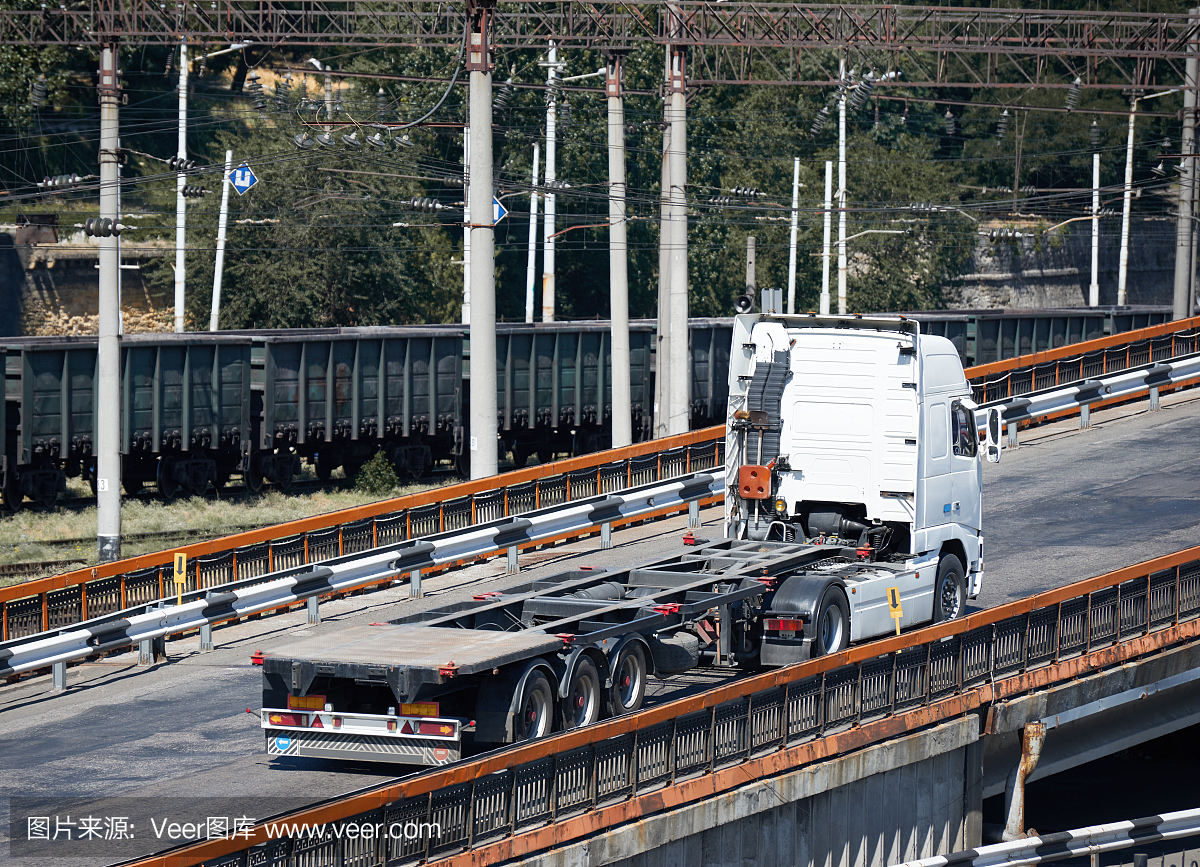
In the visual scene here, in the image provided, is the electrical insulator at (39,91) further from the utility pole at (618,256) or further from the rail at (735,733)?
the rail at (735,733)

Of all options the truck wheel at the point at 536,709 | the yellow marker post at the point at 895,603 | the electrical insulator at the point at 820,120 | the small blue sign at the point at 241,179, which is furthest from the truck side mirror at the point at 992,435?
the electrical insulator at the point at 820,120

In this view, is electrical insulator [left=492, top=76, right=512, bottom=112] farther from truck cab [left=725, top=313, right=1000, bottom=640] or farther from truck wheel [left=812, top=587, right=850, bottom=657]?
truck wheel [left=812, top=587, right=850, bottom=657]

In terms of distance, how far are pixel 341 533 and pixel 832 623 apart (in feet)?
22.8

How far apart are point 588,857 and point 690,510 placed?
12.7 m

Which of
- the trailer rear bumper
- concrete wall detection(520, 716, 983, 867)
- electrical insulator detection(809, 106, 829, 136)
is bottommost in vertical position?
concrete wall detection(520, 716, 983, 867)

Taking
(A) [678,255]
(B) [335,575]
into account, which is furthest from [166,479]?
(B) [335,575]

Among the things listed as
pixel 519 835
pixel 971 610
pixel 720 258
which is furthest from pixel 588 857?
pixel 720 258

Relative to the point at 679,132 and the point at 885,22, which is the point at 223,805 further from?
the point at 885,22

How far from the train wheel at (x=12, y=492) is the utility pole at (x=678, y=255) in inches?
511

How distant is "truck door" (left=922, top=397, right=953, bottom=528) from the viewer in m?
15.2

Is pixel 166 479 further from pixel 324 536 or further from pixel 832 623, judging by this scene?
pixel 832 623

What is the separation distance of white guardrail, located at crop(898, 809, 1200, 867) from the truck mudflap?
3756 mm

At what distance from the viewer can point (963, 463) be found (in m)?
15.9

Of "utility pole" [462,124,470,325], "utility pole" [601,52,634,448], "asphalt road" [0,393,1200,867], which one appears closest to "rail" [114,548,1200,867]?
"asphalt road" [0,393,1200,867]
